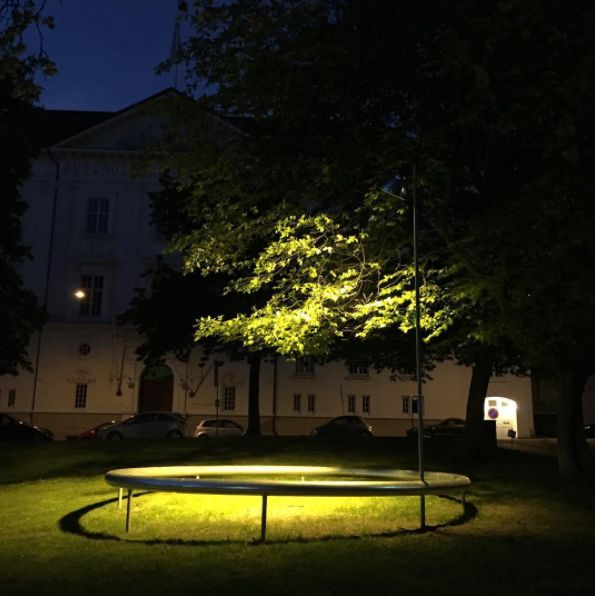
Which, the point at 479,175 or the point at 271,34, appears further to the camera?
the point at 479,175

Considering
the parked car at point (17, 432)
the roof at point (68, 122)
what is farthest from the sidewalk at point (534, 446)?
the roof at point (68, 122)

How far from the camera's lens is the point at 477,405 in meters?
18.5

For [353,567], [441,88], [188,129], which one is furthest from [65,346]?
[353,567]

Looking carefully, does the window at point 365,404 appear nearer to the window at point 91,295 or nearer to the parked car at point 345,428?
the parked car at point 345,428

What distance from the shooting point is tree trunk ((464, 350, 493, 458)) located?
18031 millimetres

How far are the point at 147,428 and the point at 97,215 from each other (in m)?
16.5

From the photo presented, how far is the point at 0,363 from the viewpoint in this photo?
28219mm

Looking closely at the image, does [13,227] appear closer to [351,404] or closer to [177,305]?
[177,305]

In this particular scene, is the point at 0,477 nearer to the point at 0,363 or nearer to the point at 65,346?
the point at 0,363

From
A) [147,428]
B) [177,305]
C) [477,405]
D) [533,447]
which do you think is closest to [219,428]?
[147,428]

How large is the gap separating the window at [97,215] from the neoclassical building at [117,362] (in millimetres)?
64

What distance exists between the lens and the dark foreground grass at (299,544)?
5.73m

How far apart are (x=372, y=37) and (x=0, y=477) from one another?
12292mm

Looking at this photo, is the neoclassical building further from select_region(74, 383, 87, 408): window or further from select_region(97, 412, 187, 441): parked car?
select_region(97, 412, 187, 441): parked car
